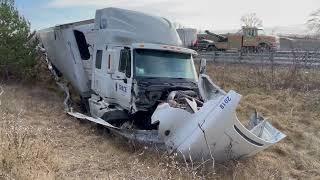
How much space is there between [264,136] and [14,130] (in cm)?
484

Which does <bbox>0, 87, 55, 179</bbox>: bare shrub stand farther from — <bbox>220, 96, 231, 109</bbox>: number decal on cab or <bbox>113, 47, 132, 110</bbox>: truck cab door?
<bbox>113, 47, 132, 110</bbox>: truck cab door

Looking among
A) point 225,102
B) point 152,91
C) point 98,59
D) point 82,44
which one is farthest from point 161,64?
point 82,44

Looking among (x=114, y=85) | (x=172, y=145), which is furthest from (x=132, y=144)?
(x=114, y=85)

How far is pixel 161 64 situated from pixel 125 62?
0.80 meters

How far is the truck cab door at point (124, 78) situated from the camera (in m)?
10.5

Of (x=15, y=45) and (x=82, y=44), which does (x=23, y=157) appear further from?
(x=15, y=45)

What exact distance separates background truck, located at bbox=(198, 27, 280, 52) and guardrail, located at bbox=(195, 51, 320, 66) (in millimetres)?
7353

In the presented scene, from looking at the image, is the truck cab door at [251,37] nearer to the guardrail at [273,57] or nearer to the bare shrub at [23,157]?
the guardrail at [273,57]

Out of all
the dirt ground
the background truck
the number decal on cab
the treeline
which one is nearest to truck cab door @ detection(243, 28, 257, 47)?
the background truck

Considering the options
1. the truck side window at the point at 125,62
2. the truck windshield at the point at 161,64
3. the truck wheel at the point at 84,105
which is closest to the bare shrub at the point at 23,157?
the truck side window at the point at 125,62

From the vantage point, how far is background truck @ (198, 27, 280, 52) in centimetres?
3353

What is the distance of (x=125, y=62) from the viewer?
1074 cm

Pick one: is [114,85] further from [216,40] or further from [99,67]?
[216,40]

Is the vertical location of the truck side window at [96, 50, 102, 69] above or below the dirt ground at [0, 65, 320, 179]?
above
